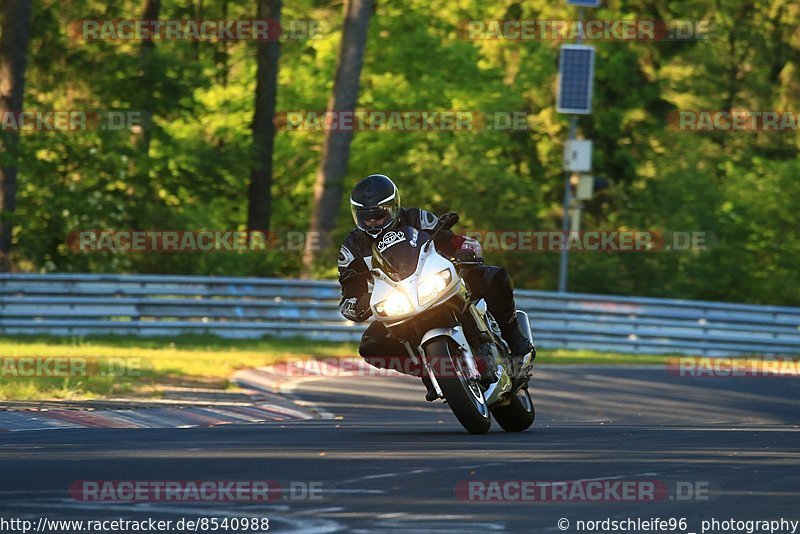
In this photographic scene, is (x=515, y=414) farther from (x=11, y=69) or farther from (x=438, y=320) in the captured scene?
(x=11, y=69)

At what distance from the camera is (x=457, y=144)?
3484 centimetres

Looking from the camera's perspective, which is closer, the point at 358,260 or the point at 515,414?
the point at 358,260

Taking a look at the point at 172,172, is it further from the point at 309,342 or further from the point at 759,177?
the point at 759,177

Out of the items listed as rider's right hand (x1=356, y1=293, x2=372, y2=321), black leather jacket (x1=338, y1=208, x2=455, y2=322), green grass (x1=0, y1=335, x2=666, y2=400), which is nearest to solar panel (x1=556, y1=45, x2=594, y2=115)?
green grass (x1=0, y1=335, x2=666, y2=400)

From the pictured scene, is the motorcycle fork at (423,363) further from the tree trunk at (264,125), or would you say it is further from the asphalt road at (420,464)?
the tree trunk at (264,125)

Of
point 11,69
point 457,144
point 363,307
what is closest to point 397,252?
point 363,307

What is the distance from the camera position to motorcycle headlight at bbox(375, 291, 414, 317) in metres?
11.8

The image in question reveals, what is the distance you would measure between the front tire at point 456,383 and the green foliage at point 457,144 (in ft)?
62.5

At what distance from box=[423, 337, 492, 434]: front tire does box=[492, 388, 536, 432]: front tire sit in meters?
0.98

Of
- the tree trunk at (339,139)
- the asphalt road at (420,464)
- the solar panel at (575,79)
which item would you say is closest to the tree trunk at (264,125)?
the tree trunk at (339,139)

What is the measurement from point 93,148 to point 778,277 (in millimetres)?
15228

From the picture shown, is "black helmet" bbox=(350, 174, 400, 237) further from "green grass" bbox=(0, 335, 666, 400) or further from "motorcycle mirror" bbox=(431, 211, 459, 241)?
"green grass" bbox=(0, 335, 666, 400)

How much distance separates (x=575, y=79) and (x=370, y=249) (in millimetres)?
17558

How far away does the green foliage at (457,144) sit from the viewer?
33.3 metres
